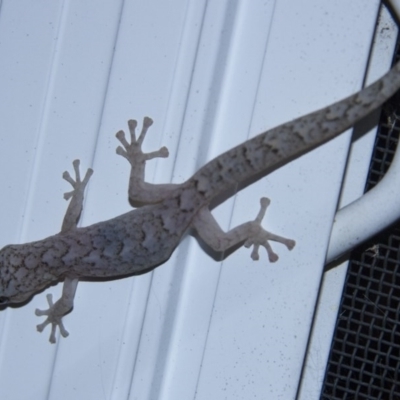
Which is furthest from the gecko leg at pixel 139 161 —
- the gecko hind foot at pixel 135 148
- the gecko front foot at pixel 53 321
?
the gecko front foot at pixel 53 321

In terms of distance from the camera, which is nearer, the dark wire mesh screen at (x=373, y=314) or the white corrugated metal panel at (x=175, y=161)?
the white corrugated metal panel at (x=175, y=161)

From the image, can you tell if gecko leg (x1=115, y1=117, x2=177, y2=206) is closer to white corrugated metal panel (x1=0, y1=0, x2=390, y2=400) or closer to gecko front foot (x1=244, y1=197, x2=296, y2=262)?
white corrugated metal panel (x1=0, y1=0, x2=390, y2=400)

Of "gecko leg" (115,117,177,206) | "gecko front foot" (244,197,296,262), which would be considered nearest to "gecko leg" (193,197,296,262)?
"gecko front foot" (244,197,296,262)

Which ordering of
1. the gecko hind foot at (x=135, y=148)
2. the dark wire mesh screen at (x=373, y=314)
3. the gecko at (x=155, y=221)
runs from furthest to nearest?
the dark wire mesh screen at (x=373, y=314) < the gecko hind foot at (x=135, y=148) < the gecko at (x=155, y=221)

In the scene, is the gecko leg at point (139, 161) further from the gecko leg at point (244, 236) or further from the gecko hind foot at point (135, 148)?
the gecko leg at point (244, 236)

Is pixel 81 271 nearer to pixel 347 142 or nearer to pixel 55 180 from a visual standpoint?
pixel 55 180

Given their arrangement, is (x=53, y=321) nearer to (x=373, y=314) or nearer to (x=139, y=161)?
(x=139, y=161)

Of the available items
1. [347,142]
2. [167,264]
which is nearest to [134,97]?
[167,264]
